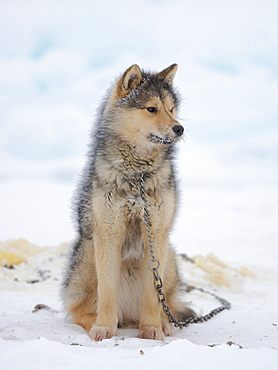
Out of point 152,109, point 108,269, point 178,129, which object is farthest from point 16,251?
point 178,129

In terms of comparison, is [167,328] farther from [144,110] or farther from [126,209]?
[144,110]

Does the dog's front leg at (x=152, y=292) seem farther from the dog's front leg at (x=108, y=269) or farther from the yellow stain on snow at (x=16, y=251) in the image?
the yellow stain on snow at (x=16, y=251)

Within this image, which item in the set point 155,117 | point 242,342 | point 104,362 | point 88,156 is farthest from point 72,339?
point 155,117

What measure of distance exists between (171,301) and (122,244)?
89cm

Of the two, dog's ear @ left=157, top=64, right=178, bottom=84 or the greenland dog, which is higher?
dog's ear @ left=157, top=64, right=178, bottom=84

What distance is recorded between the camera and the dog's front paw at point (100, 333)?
345 cm

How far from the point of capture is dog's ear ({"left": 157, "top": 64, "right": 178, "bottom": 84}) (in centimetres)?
414

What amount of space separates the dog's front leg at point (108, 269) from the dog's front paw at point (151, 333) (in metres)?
0.22

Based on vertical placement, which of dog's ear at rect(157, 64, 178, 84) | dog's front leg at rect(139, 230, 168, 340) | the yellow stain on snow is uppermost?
dog's ear at rect(157, 64, 178, 84)

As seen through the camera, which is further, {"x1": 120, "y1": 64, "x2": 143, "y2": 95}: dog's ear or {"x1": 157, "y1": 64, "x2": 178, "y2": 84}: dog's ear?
{"x1": 157, "y1": 64, "x2": 178, "y2": 84}: dog's ear

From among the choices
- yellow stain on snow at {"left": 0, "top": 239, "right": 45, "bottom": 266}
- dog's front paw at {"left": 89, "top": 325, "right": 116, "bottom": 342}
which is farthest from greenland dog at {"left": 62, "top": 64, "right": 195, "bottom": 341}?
yellow stain on snow at {"left": 0, "top": 239, "right": 45, "bottom": 266}

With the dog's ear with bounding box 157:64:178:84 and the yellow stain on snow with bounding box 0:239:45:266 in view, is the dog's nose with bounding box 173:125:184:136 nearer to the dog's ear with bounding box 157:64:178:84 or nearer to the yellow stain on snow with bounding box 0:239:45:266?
the dog's ear with bounding box 157:64:178:84

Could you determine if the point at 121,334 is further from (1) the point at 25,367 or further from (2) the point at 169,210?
(1) the point at 25,367

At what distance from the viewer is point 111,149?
3.83 m
